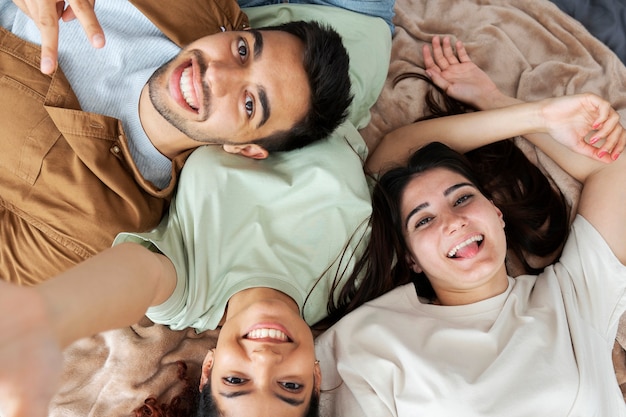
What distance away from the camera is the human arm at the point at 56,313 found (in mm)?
600

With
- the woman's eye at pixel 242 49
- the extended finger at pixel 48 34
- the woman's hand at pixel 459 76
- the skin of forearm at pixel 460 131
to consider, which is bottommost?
the skin of forearm at pixel 460 131

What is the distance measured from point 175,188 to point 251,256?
1.04ft

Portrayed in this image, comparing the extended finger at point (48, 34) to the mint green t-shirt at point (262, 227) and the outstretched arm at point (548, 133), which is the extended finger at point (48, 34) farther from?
A: the outstretched arm at point (548, 133)

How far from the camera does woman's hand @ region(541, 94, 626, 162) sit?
1.55m

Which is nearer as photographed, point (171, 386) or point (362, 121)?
point (171, 386)

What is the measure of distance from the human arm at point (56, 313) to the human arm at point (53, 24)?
1.40 ft

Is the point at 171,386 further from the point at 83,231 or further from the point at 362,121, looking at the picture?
the point at 362,121

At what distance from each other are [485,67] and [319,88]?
2.53ft

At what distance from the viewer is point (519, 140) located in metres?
1.82

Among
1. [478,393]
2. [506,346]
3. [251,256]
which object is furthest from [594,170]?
[251,256]

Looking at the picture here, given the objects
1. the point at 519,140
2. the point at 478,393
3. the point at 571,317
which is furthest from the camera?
the point at 519,140

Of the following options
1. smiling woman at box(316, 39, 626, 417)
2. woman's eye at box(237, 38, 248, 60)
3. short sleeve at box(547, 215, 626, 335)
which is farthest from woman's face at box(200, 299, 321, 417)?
short sleeve at box(547, 215, 626, 335)

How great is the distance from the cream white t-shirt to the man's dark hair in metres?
0.52

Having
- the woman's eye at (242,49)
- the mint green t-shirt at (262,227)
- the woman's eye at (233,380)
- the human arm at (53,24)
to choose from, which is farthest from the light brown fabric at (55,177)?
the woman's eye at (233,380)
